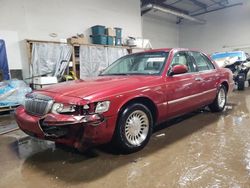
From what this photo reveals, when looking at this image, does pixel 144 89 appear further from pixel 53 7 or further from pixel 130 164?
pixel 53 7

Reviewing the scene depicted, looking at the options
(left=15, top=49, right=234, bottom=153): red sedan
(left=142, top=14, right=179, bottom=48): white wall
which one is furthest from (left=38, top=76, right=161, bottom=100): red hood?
→ (left=142, top=14, right=179, bottom=48): white wall

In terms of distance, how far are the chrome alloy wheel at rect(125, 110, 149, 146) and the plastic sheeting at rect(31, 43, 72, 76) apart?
4.36 m

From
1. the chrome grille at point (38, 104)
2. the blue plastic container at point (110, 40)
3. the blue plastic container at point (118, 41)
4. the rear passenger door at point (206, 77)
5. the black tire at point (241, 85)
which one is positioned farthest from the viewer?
the blue plastic container at point (118, 41)

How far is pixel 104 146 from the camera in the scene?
271 cm

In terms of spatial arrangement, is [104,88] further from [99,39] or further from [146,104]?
[99,39]

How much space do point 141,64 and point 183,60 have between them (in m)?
0.70

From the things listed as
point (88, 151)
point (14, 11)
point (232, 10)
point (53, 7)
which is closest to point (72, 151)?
point (88, 151)

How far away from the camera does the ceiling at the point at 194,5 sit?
11.0m

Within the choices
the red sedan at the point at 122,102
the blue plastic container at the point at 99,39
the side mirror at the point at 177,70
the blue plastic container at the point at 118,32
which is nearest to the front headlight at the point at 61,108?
the red sedan at the point at 122,102

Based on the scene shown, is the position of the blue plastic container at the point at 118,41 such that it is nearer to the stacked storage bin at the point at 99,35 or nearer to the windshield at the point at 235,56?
the stacked storage bin at the point at 99,35

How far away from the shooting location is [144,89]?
2535 millimetres

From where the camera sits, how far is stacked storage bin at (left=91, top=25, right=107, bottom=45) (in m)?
7.30

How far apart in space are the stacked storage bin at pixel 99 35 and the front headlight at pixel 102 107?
5507 mm

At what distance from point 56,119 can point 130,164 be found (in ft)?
2.95
